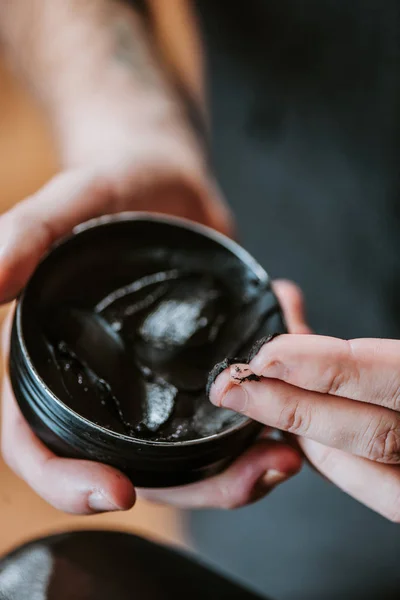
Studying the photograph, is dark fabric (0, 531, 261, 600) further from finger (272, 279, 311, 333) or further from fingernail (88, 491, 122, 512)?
finger (272, 279, 311, 333)

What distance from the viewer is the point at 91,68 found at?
0.96m

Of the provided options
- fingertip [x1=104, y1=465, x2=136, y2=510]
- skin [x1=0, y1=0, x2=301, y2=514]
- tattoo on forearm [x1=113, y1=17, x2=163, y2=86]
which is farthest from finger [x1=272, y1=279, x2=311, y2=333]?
tattoo on forearm [x1=113, y1=17, x2=163, y2=86]

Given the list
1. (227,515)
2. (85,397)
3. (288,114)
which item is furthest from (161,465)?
(288,114)

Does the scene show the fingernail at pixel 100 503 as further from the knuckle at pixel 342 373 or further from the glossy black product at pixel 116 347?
the knuckle at pixel 342 373

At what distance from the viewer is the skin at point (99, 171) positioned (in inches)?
20.8

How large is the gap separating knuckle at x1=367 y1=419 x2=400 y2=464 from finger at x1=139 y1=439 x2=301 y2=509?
3.4 inches

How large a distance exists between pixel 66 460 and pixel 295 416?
186 millimetres

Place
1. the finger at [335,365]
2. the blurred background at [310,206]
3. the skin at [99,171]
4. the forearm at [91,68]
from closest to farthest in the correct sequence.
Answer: the finger at [335,365] < the skin at [99,171] < the blurred background at [310,206] < the forearm at [91,68]

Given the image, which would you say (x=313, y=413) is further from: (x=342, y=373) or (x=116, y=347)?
(x=116, y=347)

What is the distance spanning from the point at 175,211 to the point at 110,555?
415mm

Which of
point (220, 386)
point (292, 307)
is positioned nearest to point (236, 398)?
point (220, 386)

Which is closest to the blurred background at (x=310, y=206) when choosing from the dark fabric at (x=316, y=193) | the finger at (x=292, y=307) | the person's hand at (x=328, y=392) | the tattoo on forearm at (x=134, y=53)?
the dark fabric at (x=316, y=193)

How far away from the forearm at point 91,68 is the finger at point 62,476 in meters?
0.47

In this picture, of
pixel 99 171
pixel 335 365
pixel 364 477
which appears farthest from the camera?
pixel 99 171
